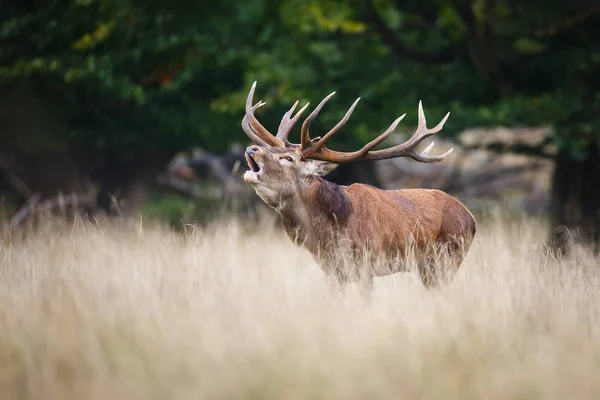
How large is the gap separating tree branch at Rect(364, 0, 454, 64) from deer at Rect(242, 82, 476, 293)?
15.7 ft

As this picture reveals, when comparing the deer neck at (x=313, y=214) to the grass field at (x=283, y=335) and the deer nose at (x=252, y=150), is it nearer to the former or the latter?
the grass field at (x=283, y=335)

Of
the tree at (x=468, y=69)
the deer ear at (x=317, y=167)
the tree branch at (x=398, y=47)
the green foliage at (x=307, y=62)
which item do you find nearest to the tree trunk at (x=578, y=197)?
the tree at (x=468, y=69)

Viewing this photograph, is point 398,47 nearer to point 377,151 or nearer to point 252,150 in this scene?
point 377,151

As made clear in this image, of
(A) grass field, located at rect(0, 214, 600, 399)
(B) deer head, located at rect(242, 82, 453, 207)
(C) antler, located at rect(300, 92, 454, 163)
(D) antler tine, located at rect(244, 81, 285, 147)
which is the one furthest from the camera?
(D) antler tine, located at rect(244, 81, 285, 147)

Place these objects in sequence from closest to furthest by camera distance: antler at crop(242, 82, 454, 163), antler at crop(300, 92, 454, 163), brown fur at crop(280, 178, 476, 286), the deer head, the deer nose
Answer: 1. the deer nose
2. the deer head
3. brown fur at crop(280, 178, 476, 286)
4. antler at crop(300, 92, 454, 163)
5. antler at crop(242, 82, 454, 163)

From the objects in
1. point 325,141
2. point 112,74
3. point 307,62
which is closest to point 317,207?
point 325,141

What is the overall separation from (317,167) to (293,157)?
0.81ft

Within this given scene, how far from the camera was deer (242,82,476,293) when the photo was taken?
6777mm

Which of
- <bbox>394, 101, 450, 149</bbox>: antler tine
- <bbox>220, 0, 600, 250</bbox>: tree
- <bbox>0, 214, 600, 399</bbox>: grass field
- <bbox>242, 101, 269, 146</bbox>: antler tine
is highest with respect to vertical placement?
<bbox>220, 0, 600, 250</bbox>: tree

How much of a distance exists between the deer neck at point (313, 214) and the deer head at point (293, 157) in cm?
7

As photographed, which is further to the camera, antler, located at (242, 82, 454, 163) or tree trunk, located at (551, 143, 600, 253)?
tree trunk, located at (551, 143, 600, 253)

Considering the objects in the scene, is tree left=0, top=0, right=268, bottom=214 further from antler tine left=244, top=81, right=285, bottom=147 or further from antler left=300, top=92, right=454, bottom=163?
antler left=300, top=92, right=454, bottom=163

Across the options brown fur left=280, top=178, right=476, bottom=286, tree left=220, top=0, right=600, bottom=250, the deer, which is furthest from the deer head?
tree left=220, top=0, right=600, bottom=250

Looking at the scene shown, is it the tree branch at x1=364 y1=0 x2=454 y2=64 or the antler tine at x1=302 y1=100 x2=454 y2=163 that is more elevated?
the tree branch at x1=364 y1=0 x2=454 y2=64
